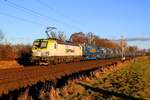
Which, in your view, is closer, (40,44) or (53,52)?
(40,44)

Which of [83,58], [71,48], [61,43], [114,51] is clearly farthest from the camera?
[114,51]

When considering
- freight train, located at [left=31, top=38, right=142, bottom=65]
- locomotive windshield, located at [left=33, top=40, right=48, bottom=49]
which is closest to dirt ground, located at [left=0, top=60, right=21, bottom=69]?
freight train, located at [left=31, top=38, right=142, bottom=65]

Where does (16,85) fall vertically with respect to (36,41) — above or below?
below

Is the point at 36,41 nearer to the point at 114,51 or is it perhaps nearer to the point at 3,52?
the point at 3,52

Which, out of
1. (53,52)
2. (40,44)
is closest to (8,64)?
(40,44)

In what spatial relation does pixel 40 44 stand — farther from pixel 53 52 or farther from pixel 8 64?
pixel 8 64

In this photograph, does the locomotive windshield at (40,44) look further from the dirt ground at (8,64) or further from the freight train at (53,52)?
the dirt ground at (8,64)

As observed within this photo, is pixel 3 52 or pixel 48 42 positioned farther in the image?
pixel 3 52

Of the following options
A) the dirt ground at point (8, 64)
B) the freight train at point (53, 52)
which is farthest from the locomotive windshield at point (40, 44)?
the dirt ground at point (8, 64)

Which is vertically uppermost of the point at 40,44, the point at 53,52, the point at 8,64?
the point at 40,44

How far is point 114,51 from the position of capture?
105 meters

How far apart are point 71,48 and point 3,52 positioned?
10714 millimetres

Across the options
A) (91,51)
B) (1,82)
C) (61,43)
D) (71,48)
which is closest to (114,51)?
(91,51)

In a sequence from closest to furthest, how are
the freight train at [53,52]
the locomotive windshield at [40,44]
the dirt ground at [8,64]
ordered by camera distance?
the dirt ground at [8,64] < the freight train at [53,52] < the locomotive windshield at [40,44]
